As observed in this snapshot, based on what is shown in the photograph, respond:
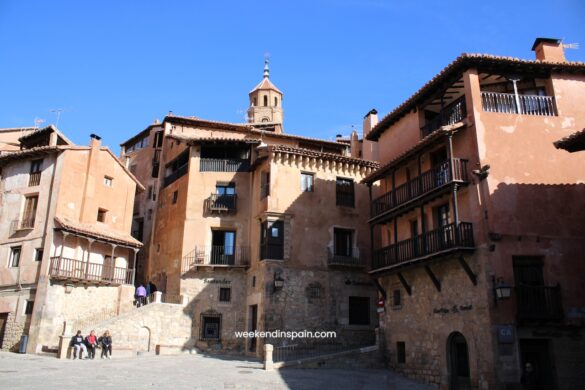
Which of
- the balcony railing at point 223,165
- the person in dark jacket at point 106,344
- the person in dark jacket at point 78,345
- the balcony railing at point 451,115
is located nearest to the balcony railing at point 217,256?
the balcony railing at point 223,165

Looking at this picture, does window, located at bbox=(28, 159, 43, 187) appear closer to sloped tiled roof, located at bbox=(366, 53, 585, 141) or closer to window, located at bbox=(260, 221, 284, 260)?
window, located at bbox=(260, 221, 284, 260)

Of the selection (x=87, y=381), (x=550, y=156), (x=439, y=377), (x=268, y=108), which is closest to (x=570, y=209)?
(x=550, y=156)

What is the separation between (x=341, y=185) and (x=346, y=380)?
1336 centimetres

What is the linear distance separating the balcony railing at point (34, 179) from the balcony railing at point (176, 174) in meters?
8.29

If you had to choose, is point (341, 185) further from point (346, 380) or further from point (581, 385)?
point (581, 385)

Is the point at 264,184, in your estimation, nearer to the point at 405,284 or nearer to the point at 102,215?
the point at 102,215

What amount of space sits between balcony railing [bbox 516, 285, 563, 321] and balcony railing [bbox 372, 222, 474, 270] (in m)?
2.26

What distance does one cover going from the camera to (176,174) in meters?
33.8

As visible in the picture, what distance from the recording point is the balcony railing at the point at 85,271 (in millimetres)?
25938

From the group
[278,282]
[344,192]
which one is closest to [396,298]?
[278,282]

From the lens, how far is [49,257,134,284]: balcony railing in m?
25.9

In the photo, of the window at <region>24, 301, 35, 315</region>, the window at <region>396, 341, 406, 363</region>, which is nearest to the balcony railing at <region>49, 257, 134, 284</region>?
the window at <region>24, 301, 35, 315</region>

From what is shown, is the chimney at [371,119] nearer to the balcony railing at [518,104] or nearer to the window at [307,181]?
the window at [307,181]

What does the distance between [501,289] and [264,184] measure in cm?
1571
